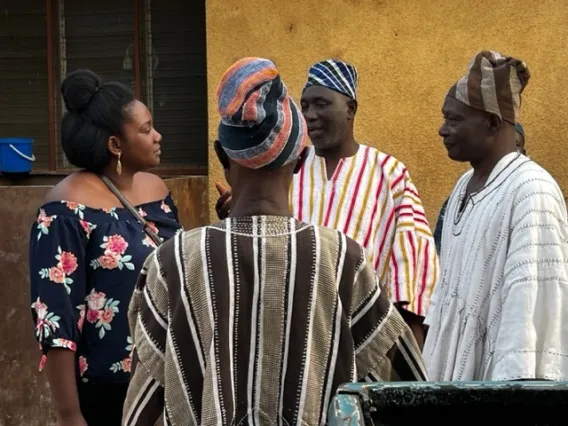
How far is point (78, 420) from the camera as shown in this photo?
167 inches

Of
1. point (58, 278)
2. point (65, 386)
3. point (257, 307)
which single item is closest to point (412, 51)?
point (58, 278)

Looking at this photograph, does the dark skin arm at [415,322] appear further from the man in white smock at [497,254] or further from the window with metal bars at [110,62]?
the window with metal bars at [110,62]

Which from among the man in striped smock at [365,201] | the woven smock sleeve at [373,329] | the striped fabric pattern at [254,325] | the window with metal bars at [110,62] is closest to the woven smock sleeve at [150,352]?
the striped fabric pattern at [254,325]

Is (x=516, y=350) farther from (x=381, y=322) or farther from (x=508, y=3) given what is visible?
(x=508, y=3)

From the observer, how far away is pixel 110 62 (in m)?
8.30

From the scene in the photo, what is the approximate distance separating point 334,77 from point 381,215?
655mm

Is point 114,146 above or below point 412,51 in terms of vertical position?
below

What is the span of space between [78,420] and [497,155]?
1.65 metres

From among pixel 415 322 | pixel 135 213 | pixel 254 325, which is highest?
pixel 135 213

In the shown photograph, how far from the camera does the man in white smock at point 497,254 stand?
404cm

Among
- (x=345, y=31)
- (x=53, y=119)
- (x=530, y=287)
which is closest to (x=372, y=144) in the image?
(x=345, y=31)

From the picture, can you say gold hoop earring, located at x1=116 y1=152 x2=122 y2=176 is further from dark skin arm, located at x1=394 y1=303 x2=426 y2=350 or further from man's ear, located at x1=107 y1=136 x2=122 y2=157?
dark skin arm, located at x1=394 y1=303 x2=426 y2=350

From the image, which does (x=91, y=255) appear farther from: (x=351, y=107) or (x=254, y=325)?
(x=351, y=107)

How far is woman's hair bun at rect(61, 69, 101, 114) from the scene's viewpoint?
15.0ft
